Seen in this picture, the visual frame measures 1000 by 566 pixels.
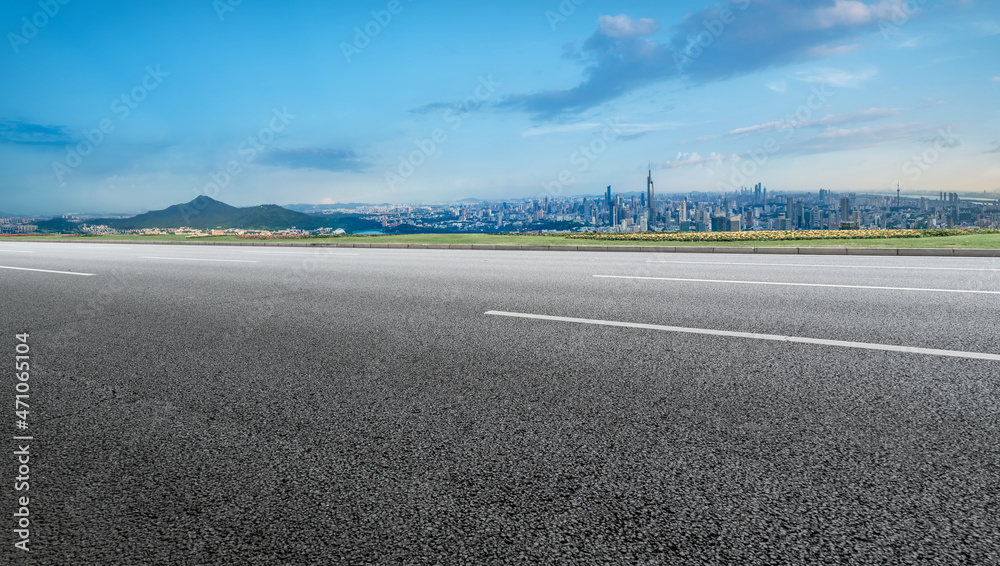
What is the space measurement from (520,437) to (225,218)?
7776 cm

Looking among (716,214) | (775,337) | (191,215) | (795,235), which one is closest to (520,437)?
(775,337)

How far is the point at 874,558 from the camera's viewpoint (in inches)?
72.4

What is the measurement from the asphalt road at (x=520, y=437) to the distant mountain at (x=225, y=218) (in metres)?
45.0

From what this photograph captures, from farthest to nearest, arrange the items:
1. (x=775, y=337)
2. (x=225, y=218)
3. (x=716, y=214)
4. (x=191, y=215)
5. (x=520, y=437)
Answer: (x=191, y=215)
(x=225, y=218)
(x=716, y=214)
(x=775, y=337)
(x=520, y=437)

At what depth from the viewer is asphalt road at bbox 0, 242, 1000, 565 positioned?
202 centimetres

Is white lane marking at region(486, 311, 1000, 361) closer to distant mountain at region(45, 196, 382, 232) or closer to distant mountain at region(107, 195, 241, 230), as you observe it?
distant mountain at region(45, 196, 382, 232)

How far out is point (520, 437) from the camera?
2.85 m

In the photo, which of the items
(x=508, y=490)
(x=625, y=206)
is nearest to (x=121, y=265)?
(x=508, y=490)

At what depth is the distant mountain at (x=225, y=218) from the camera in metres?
54.0

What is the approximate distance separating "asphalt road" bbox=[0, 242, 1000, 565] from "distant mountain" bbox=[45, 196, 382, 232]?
45.0 meters

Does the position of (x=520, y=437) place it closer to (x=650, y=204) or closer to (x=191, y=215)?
(x=650, y=204)

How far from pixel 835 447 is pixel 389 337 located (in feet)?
12.1

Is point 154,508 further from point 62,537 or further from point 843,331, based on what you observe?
point 843,331

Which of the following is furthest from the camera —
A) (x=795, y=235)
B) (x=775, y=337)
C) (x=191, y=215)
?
(x=191, y=215)
